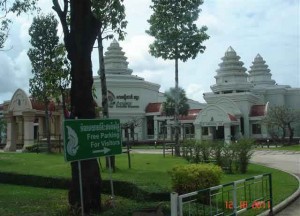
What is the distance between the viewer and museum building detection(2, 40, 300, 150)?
Result: 6109 cm

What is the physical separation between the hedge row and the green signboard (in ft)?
7.23

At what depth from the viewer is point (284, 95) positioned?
238 ft

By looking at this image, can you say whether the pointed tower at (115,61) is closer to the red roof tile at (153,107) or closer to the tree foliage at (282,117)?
the red roof tile at (153,107)

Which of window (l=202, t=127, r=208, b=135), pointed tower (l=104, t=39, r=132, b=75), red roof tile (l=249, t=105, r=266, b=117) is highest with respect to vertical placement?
pointed tower (l=104, t=39, r=132, b=75)

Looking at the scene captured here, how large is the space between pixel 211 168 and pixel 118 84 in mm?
57936

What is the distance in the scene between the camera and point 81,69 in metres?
9.60

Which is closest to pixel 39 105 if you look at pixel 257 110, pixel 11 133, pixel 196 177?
pixel 11 133

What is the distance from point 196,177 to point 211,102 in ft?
189

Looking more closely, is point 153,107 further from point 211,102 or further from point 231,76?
point 231,76

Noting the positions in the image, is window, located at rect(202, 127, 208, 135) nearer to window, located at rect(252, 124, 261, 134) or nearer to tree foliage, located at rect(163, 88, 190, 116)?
tree foliage, located at rect(163, 88, 190, 116)

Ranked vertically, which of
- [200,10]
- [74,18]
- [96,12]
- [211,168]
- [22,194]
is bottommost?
[22,194]

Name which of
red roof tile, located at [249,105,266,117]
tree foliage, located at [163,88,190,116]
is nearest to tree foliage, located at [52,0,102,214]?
tree foliage, located at [163,88,190,116]

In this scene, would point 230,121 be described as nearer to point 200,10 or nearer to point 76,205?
point 200,10

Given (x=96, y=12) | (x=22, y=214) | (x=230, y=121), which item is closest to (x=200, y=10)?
(x=96, y=12)
